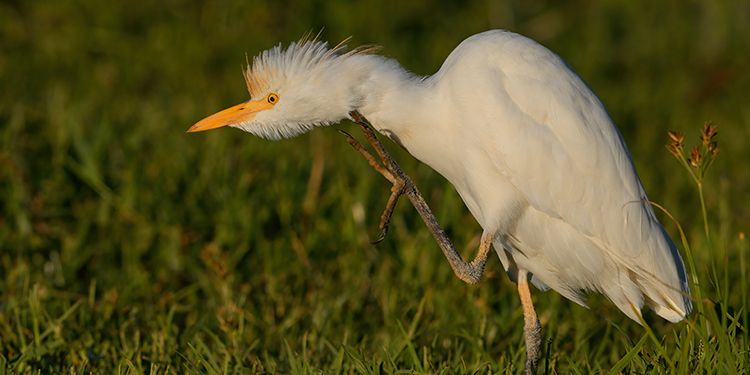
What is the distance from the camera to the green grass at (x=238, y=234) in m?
4.12

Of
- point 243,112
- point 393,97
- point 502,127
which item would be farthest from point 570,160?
point 243,112

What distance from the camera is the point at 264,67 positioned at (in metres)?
3.81

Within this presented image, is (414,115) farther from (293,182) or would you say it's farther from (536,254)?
(293,182)

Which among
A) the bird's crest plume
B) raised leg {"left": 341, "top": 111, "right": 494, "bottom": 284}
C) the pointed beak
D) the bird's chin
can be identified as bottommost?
raised leg {"left": 341, "top": 111, "right": 494, "bottom": 284}

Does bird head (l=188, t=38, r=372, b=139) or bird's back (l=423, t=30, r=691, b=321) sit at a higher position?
bird head (l=188, t=38, r=372, b=139)

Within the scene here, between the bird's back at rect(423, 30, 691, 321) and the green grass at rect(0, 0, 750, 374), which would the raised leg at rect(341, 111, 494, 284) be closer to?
the bird's back at rect(423, 30, 691, 321)

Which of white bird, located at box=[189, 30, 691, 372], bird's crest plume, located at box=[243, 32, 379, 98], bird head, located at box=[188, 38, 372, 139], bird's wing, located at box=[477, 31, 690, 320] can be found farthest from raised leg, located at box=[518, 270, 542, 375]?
bird's crest plume, located at box=[243, 32, 379, 98]

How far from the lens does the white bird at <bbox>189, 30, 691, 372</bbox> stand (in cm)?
373

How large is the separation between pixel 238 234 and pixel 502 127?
84.6 inches

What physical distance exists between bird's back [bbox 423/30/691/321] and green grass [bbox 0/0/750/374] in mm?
276

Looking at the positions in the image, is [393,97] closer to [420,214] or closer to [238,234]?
[420,214]

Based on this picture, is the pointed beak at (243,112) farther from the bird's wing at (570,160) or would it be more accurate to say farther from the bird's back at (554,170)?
the bird's wing at (570,160)

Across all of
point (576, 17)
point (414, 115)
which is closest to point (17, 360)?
point (414, 115)

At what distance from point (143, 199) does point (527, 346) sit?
2.38 metres
